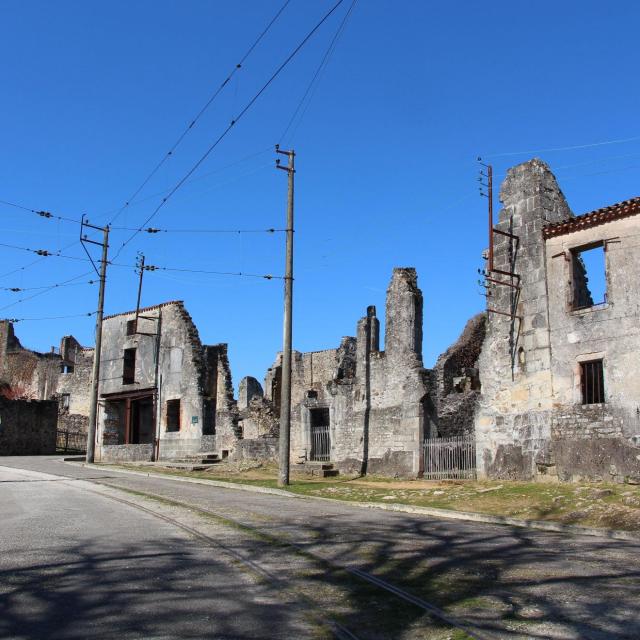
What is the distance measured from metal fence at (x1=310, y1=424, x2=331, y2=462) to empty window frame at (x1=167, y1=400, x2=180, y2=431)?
33.9 feet

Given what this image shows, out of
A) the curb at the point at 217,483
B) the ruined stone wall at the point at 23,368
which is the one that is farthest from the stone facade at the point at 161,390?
the ruined stone wall at the point at 23,368

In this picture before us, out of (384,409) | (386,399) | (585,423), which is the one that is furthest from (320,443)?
(585,423)

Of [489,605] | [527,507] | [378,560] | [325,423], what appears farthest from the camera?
[325,423]

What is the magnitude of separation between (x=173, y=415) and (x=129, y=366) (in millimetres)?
4904

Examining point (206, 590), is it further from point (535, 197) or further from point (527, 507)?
point (535, 197)

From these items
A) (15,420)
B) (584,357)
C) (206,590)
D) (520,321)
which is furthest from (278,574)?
(15,420)

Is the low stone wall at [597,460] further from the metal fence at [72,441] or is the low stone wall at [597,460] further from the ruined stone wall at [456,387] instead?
the metal fence at [72,441]

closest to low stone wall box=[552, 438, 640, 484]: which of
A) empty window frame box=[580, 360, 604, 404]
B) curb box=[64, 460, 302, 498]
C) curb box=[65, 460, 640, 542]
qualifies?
empty window frame box=[580, 360, 604, 404]

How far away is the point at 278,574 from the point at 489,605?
2322mm

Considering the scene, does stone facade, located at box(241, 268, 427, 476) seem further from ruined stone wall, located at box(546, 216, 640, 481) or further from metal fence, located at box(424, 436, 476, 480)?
ruined stone wall, located at box(546, 216, 640, 481)

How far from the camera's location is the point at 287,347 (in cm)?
2278

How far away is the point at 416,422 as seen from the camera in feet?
82.1

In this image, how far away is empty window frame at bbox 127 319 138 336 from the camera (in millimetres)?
40750

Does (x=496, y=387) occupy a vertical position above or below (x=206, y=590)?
above
